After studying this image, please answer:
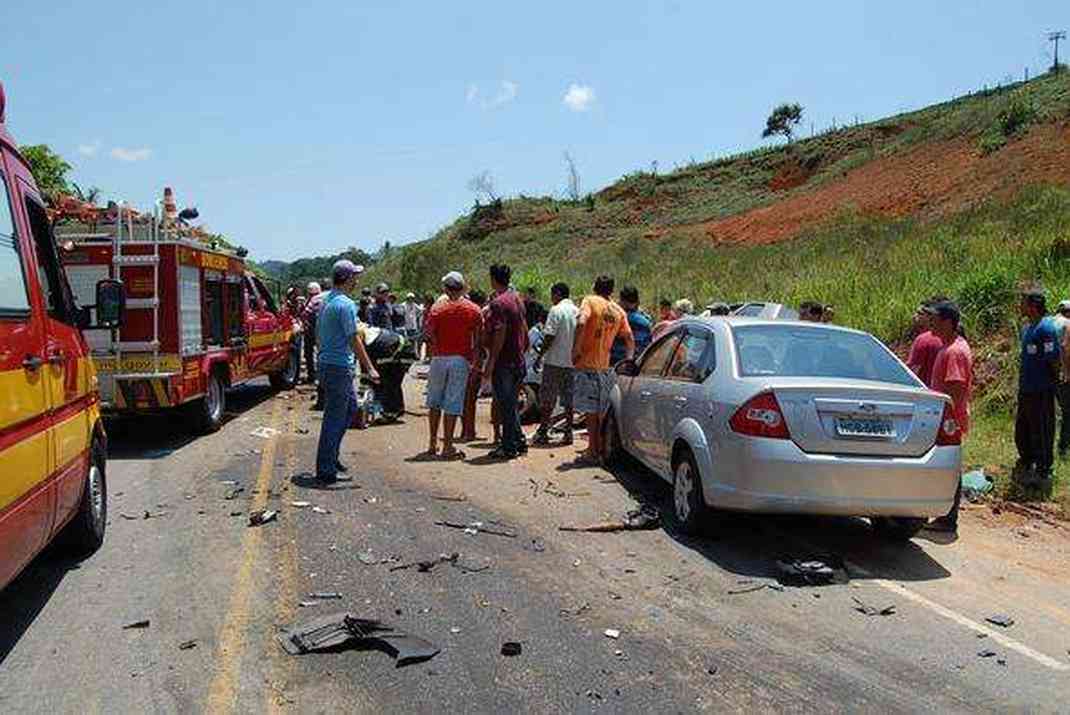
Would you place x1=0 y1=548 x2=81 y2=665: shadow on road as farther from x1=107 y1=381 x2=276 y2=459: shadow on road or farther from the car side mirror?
x1=107 y1=381 x2=276 y2=459: shadow on road

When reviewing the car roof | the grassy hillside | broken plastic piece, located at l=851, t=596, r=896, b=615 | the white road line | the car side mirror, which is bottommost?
the white road line

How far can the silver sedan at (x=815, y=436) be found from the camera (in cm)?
627

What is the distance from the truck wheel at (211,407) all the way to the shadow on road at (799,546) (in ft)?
21.1

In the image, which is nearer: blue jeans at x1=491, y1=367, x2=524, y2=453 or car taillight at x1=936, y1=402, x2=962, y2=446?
car taillight at x1=936, y1=402, x2=962, y2=446

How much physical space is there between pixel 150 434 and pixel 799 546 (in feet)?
28.3

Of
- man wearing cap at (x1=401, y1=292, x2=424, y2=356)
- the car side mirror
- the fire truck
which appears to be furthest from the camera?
man wearing cap at (x1=401, y1=292, x2=424, y2=356)

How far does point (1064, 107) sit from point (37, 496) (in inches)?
1737

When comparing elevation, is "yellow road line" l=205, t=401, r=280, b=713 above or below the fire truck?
below

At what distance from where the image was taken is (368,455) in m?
10.5

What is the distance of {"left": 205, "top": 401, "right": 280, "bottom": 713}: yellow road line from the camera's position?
420 cm

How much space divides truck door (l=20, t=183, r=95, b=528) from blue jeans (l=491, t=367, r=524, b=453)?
462 centimetres

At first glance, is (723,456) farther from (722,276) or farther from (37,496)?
(722,276)

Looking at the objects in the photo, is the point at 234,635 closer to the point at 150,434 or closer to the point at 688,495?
the point at 688,495

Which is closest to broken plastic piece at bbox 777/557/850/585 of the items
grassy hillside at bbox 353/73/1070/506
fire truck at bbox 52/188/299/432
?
grassy hillside at bbox 353/73/1070/506
